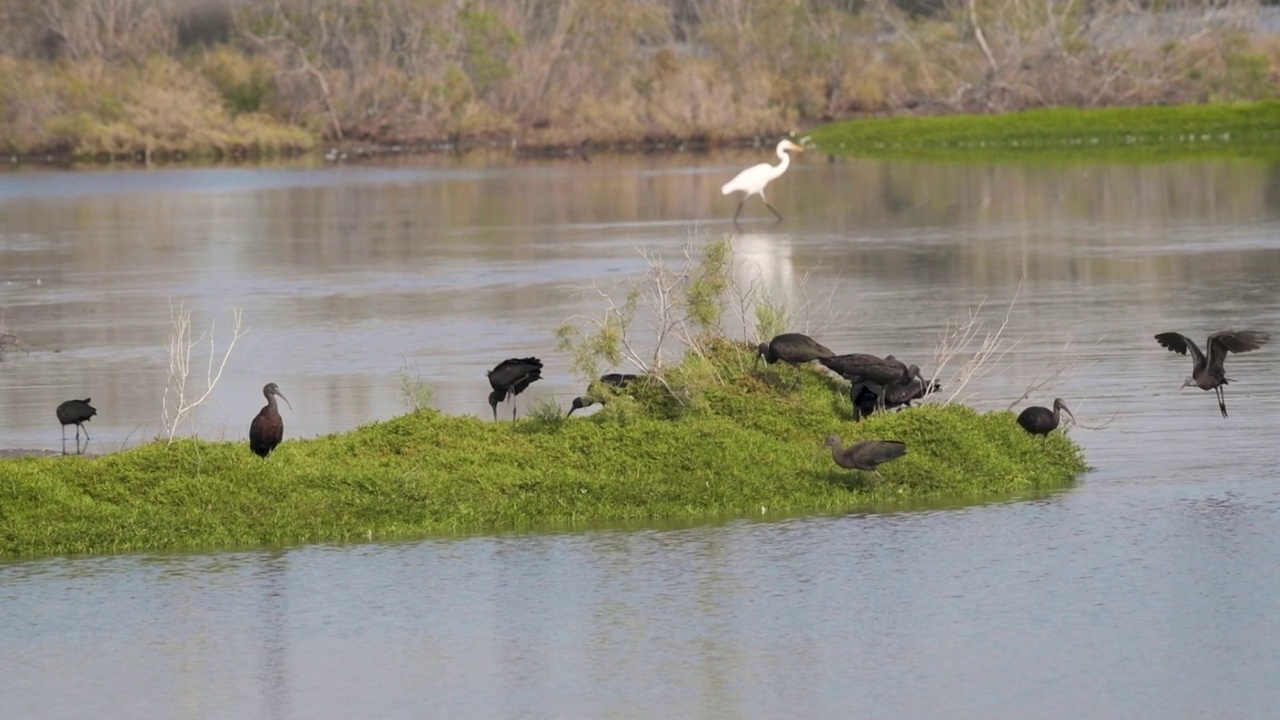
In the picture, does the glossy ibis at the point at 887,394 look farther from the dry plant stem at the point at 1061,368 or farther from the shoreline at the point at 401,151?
the shoreline at the point at 401,151

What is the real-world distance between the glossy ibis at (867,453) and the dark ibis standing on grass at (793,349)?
4.17 feet

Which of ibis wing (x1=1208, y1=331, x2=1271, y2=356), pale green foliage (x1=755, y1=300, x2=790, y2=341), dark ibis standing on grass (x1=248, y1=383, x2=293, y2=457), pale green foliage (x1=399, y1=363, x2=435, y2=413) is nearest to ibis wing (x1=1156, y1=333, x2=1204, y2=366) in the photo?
ibis wing (x1=1208, y1=331, x2=1271, y2=356)

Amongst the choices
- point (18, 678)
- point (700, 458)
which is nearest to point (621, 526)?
point (700, 458)

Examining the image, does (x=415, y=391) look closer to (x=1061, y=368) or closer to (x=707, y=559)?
(x=707, y=559)

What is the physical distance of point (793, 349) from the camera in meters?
13.4

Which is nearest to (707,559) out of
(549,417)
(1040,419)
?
(549,417)

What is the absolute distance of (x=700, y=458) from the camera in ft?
41.9

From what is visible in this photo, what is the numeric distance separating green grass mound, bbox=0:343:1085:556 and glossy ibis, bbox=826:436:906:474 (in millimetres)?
369

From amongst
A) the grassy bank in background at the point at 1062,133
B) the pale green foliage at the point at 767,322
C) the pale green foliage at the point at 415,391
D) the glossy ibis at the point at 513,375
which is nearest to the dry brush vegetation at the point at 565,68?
the grassy bank in background at the point at 1062,133

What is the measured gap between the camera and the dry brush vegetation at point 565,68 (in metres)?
66.9

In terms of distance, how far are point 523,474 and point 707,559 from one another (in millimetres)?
1708

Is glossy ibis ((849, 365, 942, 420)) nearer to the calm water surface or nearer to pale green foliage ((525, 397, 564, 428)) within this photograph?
the calm water surface

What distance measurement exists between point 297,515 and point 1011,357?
7564mm

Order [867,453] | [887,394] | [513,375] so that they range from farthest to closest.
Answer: [513,375] < [887,394] < [867,453]
